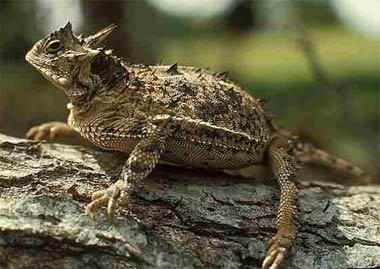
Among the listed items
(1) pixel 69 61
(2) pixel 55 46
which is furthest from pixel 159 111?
(2) pixel 55 46

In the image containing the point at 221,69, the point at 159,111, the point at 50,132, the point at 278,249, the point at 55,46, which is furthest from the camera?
the point at 221,69

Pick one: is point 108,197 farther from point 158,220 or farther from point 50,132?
point 50,132

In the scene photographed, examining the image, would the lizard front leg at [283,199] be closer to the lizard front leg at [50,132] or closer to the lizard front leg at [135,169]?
the lizard front leg at [135,169]

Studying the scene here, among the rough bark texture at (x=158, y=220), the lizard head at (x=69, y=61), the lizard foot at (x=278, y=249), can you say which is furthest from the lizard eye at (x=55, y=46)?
the lizard foot at (x=278, y=249)

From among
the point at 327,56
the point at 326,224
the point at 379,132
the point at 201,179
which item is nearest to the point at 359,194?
the point at 326,224

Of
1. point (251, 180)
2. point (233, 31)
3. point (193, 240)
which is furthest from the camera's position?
point (233, 31)

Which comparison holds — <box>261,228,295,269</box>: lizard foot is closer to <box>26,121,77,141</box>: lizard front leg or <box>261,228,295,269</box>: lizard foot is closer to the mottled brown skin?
the mottled brown skin

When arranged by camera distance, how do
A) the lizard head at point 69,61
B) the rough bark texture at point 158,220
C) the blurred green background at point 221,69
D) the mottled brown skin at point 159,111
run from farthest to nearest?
the blurred green background at point 221,69, the lizard head at point 69,61, the mottled brown skin at point 159,111, the rough bark texture at point 158,220

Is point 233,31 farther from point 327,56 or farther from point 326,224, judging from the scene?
point 326,224
